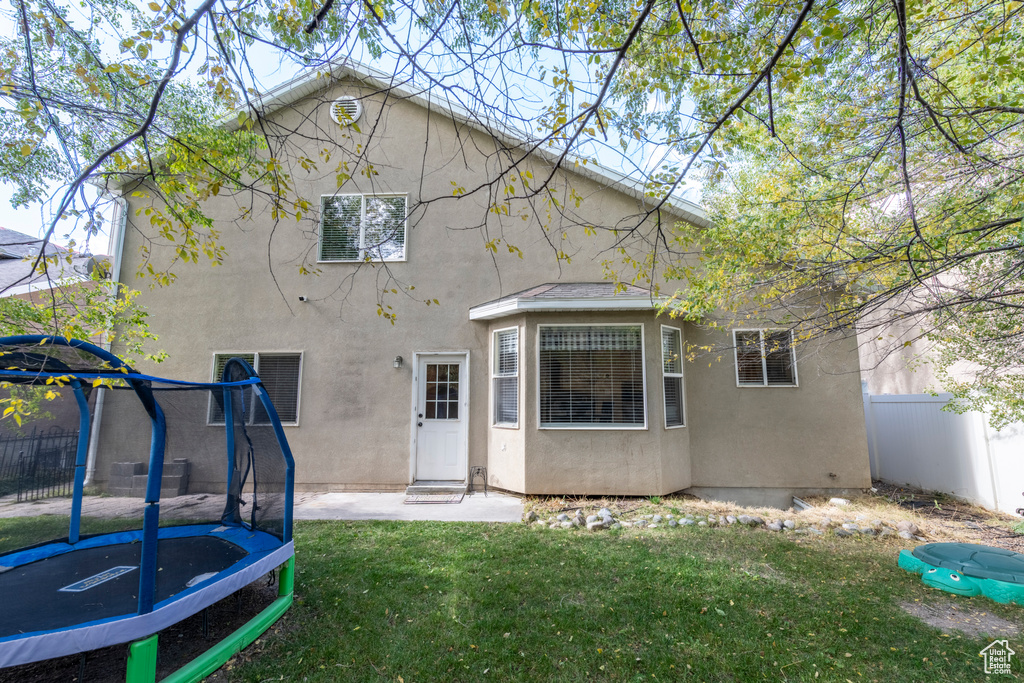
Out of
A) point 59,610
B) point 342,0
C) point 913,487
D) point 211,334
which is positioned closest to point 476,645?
point 59,610

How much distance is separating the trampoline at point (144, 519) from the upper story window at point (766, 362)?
22.3ft

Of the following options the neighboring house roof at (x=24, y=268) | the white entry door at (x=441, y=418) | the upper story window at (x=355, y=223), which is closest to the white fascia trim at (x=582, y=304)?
the white entry door at (x=441, y=418)

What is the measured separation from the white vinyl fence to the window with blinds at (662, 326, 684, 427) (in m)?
4.13

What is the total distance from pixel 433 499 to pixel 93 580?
14.6 feet

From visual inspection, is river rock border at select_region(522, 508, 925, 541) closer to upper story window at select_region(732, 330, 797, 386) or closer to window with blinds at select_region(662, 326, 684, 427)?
window with blinds at select_region(662, 326, 684, 427)

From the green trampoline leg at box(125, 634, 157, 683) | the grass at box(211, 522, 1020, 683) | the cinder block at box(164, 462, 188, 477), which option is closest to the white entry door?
the grass at box(211, 522, 1020, 683)

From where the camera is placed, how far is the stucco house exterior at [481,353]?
289 inches

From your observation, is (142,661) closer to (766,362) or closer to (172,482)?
(172,482)

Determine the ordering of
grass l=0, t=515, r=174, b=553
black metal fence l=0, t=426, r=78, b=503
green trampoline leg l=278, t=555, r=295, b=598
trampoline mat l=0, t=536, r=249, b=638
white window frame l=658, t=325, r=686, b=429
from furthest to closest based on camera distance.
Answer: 1. white window frame l=658, t=325, r=686, b=429
2. green trampoline leg l=278, t=555, r=295, b=598
3. grass l=0, t=515, r=174, b=553
4. black metal fence l=0, t=426, r=78, b=503
5. trampoline mat l=0, t=536, r=249, b=638

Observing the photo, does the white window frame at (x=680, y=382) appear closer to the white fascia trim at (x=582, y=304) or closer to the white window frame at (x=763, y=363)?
the white fascia trim at (x=582, y=304)

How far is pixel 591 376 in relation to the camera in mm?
7402

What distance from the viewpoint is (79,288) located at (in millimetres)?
5938

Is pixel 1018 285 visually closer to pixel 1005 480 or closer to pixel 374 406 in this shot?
pixel 1005 480

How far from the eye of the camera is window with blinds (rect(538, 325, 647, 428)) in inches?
288
